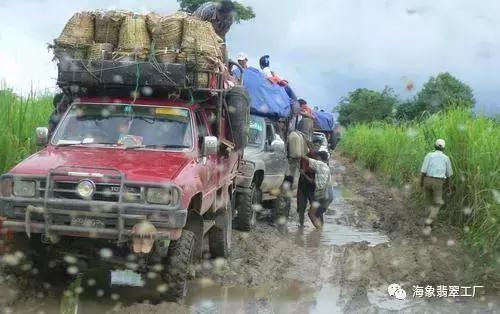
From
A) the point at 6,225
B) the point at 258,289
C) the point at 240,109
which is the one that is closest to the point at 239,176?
the point at 240,109

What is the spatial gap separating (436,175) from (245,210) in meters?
3.33

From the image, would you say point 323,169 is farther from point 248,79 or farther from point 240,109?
point 240,109

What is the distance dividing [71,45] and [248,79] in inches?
219

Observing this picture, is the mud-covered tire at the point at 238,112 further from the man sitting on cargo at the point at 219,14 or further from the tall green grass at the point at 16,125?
the tall green grass at the point at 16,125

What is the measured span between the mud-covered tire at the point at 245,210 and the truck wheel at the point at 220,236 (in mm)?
1835

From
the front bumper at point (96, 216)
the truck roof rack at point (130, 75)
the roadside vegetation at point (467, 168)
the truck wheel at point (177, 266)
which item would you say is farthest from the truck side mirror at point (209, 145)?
the roadside vegetation at point (467, 168)

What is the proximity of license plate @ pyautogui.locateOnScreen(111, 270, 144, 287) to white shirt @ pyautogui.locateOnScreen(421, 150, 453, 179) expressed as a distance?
227 inches

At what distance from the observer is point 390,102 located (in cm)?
4662

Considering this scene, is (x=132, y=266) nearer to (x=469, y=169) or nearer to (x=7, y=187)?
(x=7, y=187)

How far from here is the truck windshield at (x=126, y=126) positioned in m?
6.89

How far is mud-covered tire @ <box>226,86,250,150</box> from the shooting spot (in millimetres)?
8234

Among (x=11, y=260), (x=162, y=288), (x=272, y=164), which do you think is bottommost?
(x=162, y=288)

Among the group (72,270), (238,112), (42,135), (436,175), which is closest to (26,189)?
(42,135)

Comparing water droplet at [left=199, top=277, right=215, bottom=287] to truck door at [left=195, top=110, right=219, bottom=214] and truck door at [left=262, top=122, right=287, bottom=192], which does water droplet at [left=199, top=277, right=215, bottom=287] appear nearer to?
truck door at [left=195, top=110, right=219, bottom=214]
